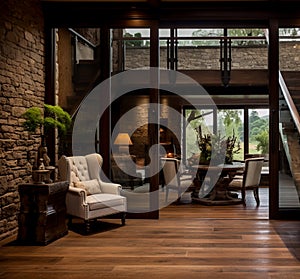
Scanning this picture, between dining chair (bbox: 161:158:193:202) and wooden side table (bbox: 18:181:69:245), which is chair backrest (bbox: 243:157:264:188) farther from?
wooden side table (bbox: 18:181:69:245)

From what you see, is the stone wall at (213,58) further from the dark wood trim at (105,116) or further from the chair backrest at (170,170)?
the dark wood trim at (105,116)

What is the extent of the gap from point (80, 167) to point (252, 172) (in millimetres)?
3381

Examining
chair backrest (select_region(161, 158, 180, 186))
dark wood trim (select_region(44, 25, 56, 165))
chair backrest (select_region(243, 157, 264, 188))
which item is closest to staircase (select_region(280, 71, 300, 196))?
chair backrest (select_region(243, 157, 264, 188))

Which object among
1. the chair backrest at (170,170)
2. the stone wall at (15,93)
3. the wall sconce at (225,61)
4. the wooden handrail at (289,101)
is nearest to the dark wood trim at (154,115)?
the chair backrest at (170,170)

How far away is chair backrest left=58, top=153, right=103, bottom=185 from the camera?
5891 mm

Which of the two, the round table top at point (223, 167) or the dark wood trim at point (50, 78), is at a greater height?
the dark wood trim at point (50, 78)

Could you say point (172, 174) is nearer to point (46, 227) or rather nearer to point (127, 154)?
point (127, 154)

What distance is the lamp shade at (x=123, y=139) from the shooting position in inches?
282

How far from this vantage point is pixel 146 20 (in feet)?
21.9

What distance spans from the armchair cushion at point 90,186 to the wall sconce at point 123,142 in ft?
3.33

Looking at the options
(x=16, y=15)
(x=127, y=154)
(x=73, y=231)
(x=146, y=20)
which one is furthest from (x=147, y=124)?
(x=16, y=15)

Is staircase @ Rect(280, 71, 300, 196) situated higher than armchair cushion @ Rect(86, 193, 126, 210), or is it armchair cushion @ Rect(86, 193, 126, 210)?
staircase @ Rect(280, 71, 300, 196)

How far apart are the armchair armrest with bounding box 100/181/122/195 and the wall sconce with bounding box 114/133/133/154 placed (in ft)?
3.18

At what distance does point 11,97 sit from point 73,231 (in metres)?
1.91
